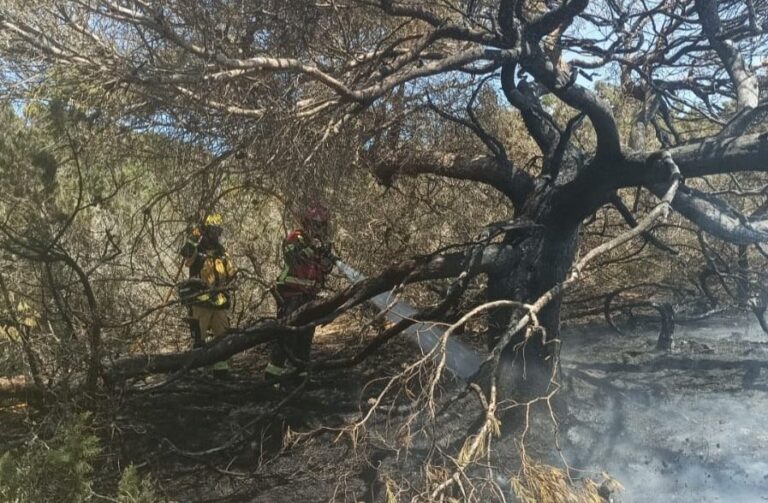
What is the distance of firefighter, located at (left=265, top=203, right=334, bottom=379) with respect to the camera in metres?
6.20

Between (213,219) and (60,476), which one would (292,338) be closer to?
(213,219)

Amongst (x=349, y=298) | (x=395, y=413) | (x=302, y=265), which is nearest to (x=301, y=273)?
(x=302, y=265)

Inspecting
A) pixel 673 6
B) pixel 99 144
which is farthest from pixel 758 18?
pixel 99 144

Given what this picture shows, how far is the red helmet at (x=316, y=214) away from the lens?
5.95m

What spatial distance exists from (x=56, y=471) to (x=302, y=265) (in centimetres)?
300

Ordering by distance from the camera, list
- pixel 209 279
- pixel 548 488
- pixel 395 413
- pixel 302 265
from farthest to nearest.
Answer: pixel 209 279 < pixel 302 265 < pixel 395 413 < pixel 548 488

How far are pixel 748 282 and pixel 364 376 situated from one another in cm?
397

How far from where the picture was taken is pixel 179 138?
503 centimetres

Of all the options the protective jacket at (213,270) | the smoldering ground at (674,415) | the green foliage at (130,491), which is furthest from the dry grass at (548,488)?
the protective jacket at (213,270)

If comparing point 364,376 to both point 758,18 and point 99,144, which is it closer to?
point 99,144

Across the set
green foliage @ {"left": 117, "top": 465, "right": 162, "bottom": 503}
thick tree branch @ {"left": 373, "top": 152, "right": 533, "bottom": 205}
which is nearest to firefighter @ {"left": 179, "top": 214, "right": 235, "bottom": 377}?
thick tree branch @ {"left": 373, "top": 152, "right": 533, "bottom": 205}

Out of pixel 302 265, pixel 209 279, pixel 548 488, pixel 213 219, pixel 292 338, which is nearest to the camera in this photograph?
pixel 548 488

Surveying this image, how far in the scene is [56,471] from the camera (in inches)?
→ 149

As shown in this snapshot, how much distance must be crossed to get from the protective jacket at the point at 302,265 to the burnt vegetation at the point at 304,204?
495 millimetres
